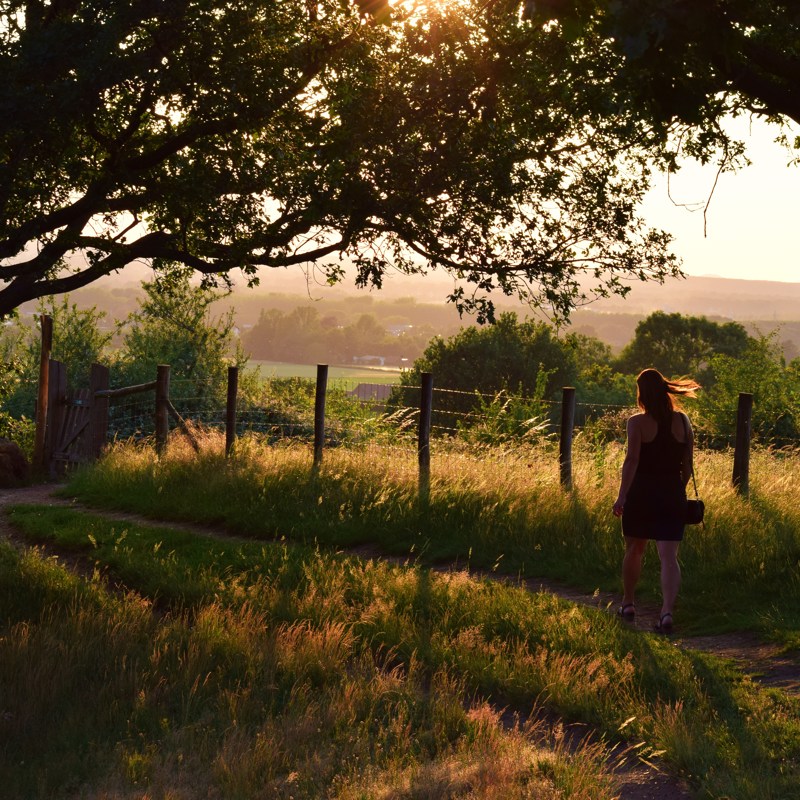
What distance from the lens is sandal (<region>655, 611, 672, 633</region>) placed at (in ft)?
26.1

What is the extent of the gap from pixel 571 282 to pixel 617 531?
8.72 ft

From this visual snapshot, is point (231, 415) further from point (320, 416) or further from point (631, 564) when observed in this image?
point (631, 564)

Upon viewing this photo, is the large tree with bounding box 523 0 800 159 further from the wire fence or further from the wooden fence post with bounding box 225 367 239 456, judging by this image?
the wire fence

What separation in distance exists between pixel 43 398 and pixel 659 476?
1419cm

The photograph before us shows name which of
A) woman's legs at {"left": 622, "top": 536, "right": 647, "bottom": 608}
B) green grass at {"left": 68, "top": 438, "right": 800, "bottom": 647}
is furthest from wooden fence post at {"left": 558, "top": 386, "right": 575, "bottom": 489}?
woman's legs at {"left": 622, "top": 536, "right": 647, "bottom": 608}

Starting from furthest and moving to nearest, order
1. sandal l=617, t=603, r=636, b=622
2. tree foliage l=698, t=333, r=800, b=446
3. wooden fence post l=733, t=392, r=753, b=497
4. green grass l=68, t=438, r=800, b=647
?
1. tree foliage l=698, t=333, r=800, b=446
2. wooden fence post l=733, t=392, r=753, b=497
3. green grass l=68, t=438, r=800, b=647
4. sandal l=617, t=603, r=636, b=622

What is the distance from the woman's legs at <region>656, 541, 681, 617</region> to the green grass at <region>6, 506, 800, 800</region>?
587mm

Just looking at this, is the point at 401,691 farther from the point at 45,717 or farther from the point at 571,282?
the point at 571,282

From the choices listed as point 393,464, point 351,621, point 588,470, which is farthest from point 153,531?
point 588,470

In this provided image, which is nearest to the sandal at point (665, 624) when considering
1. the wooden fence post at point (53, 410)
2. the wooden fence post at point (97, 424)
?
the wooden fence post at point (97, 424)

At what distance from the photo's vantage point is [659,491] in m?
8.01

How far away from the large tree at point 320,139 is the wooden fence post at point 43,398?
8.29 m

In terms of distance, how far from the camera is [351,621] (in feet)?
25.6

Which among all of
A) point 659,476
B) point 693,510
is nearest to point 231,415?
point 659,476
